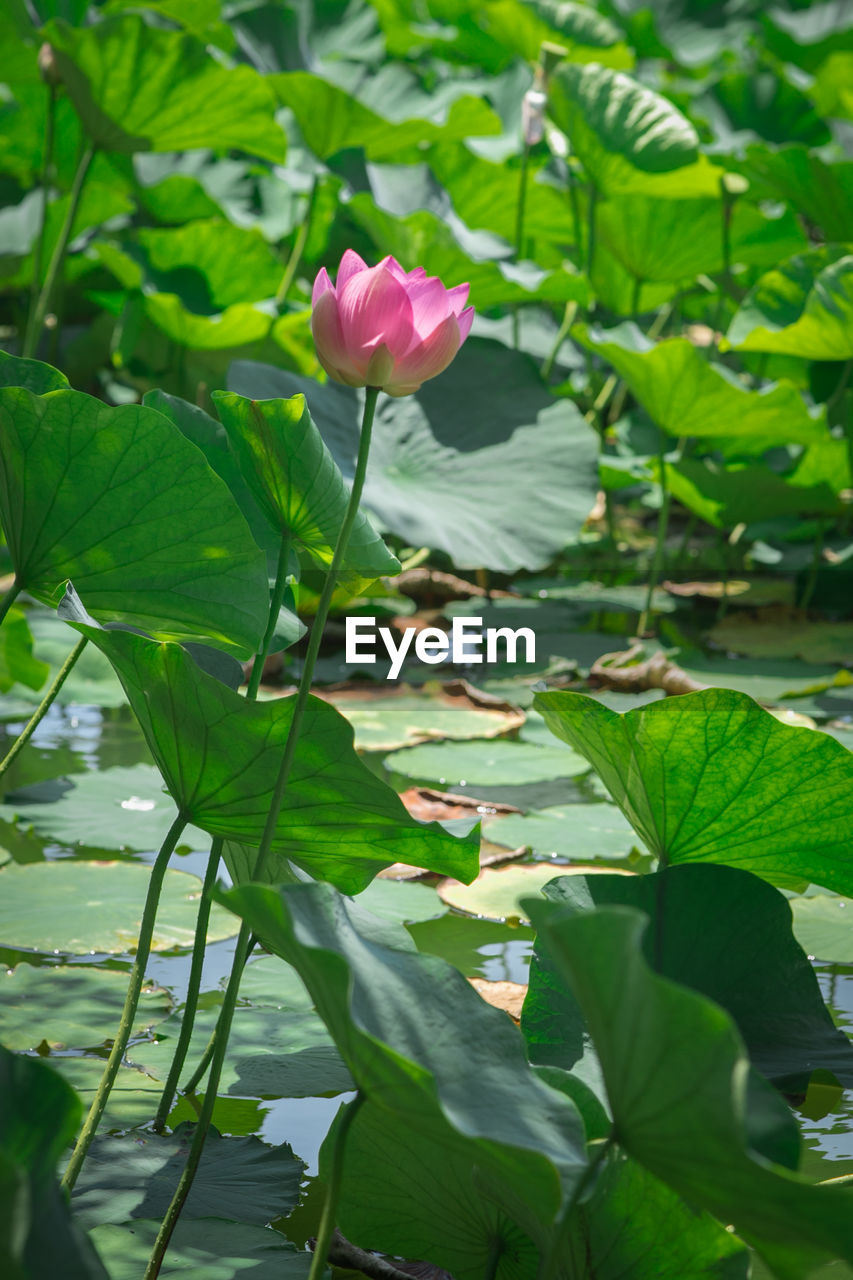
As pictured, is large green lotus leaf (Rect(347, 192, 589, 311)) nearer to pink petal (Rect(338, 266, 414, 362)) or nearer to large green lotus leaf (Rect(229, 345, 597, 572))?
large green lotus leaf (Rect(229, 345, 597, 572))

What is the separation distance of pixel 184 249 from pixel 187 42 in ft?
1.71

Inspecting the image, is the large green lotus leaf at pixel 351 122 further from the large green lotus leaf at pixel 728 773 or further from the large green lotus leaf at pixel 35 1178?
the large green lotus leaf at pixel 35 1178

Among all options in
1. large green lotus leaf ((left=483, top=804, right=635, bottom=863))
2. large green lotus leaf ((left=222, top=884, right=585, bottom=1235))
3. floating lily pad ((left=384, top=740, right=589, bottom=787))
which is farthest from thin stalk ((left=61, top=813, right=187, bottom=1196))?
floating lily pad ((left=384, top=740, right=589, bottom=787))

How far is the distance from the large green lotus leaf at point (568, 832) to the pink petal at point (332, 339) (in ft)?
2.22

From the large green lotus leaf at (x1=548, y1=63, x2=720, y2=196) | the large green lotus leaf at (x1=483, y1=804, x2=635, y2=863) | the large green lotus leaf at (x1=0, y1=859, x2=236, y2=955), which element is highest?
the large green lotus leaf at (x1=548, y1=63, x2=720, y2=196)

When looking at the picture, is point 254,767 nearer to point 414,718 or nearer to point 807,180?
point 414,718

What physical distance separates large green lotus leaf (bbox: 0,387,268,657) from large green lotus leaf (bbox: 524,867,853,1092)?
0.24m

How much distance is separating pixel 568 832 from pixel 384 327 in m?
0.75

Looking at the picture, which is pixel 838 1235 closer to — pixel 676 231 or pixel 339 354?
pixel 339 354

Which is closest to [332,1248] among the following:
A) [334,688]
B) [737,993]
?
[737,993]

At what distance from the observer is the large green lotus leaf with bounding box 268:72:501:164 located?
6.57 ft

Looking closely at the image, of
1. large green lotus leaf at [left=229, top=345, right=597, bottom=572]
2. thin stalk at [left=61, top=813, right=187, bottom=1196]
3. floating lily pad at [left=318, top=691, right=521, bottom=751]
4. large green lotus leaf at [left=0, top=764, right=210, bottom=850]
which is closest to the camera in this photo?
thin stalk at [left=61, top=813, right=187, bottom=1196]

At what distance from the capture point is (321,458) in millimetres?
616

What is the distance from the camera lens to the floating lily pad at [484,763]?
4.56 ft
